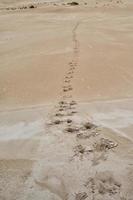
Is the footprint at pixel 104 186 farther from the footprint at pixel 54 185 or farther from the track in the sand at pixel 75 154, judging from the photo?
the footprint at pixel 54 185

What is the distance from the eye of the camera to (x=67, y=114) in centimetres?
525

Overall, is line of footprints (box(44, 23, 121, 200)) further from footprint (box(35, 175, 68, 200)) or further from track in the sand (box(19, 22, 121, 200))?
footprint (box(35, 175, 68, 200))

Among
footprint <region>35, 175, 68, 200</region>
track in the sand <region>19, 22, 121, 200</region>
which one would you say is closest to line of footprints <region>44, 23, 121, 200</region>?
track in the sand <region>19, 22, 121, 200</region>

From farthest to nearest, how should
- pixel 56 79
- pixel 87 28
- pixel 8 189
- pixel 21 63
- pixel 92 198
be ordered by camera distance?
pixel 87 28
pixel 21 63
pixel 56 79
pixel 8 189
pixel 92 198

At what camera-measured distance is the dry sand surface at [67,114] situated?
3670 millimetres

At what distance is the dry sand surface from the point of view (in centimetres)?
367

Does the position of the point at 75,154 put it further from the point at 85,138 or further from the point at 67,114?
the point at 67,114

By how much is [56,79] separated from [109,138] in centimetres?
279

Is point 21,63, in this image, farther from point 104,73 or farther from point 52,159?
point 52,159

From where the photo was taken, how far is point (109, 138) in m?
4.40

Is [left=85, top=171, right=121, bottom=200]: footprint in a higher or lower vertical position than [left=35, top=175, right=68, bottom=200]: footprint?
higher

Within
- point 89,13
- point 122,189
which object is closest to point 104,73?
point 122,189

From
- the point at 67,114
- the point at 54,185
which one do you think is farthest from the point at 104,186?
the point at 67,114

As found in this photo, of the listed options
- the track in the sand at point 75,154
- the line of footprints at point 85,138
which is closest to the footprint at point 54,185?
the track in the sand at point 75,154
